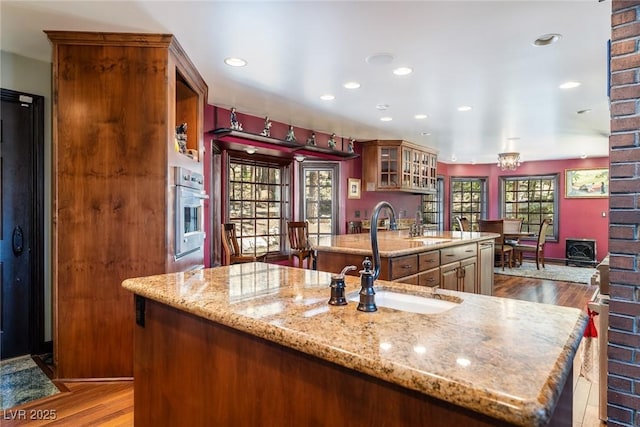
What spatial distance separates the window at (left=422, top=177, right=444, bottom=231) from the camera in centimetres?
909

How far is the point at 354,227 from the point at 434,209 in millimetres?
3851

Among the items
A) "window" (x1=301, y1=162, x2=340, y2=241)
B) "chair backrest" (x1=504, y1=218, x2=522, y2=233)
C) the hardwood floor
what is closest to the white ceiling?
"window" (x1=301, y1=162, x2=340, y2=241)

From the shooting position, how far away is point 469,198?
9.88 m

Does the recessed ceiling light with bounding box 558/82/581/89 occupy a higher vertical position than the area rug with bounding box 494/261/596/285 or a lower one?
higher

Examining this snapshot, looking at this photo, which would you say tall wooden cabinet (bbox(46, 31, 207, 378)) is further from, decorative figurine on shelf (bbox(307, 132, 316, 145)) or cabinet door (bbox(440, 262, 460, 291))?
decorative figurine on shelf (bbox(307, 132, 316, 145))

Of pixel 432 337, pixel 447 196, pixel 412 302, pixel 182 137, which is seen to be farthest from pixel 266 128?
pixel 447 196

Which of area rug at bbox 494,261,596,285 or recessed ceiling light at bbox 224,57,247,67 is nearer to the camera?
recessed ceiling light at bbox 224,57,247,67

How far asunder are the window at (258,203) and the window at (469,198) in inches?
232

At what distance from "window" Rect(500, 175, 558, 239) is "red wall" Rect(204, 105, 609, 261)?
129 mm

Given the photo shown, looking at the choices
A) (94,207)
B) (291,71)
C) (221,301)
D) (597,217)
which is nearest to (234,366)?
(221,301)

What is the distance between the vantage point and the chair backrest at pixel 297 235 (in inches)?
202

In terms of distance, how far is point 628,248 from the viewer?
164 cm

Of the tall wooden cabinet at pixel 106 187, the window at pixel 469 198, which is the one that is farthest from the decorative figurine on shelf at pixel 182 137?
the window at pixel 469 198

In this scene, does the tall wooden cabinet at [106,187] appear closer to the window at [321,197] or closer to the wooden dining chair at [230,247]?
the wooden dining chair at [230,247]
